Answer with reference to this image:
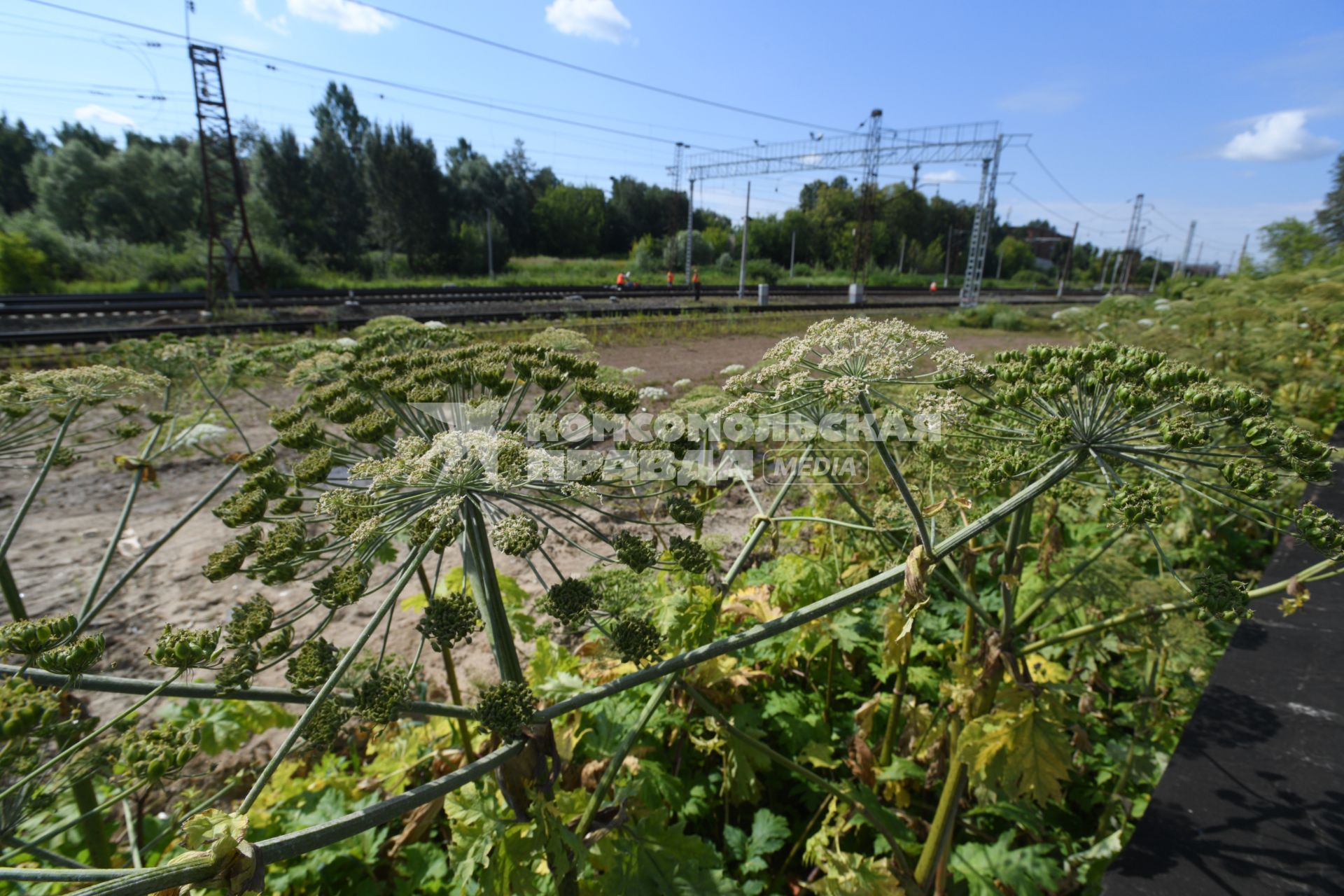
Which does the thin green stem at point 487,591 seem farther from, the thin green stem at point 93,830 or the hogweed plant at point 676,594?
the thin green stem at point 93,830

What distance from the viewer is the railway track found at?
60.6 ft

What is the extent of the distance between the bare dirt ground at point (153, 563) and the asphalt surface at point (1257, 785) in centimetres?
311

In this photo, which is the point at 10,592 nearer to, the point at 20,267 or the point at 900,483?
the point at 900,483

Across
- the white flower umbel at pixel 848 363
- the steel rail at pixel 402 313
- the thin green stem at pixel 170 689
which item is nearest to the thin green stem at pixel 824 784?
the white flower umbel at pixel 848 363

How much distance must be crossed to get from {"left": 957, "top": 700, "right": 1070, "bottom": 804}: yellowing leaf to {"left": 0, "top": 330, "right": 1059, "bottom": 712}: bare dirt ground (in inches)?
102

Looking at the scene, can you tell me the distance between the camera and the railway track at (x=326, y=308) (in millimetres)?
18484

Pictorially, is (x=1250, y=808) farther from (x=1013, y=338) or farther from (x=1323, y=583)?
(x=1013, y=338)

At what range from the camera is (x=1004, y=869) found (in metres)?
2.52

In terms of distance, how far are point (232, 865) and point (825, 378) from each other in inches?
73.5

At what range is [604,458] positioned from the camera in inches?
80.5

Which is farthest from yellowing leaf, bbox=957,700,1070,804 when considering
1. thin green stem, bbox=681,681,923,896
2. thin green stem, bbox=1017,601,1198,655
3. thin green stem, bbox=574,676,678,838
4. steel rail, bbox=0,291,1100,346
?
steel rail, bbox=0,291,1100,346

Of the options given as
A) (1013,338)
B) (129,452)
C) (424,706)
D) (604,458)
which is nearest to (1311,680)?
(604,458)

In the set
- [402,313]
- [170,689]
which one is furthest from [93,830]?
[402,313]

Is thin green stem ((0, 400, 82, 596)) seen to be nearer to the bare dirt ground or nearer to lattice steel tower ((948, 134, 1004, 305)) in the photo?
the bare dirt ground
